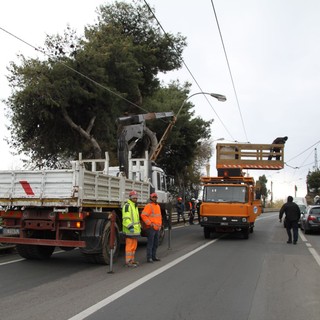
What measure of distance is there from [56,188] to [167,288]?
Result: 3.46 meters

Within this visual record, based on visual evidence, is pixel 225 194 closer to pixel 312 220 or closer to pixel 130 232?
pixel 312 220

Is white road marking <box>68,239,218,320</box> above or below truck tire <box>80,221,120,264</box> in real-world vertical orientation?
below

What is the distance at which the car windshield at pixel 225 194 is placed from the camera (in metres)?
17.0

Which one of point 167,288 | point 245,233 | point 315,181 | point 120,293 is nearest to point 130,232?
point 167,288

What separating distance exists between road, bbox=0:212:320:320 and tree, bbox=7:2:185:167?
1103cm

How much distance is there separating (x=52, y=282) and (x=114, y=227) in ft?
7.73

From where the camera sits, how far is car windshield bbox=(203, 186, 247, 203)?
55.9 ft

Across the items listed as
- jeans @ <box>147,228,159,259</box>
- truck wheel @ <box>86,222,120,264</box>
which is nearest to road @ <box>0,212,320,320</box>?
truck wheel @ <box>86,222,120,264</box>

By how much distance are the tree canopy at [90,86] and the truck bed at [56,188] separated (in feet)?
33.9

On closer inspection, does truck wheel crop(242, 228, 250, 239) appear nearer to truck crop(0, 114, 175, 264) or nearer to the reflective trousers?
truck crop(0, 114, 175, 264)

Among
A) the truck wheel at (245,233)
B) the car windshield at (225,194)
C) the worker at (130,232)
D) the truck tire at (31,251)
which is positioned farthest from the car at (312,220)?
the truck tire at (31,251)

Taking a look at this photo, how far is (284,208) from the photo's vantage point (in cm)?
1555

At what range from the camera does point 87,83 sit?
2161 cm

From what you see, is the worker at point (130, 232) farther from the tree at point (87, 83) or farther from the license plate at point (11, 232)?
the tree at point (87, 83)
